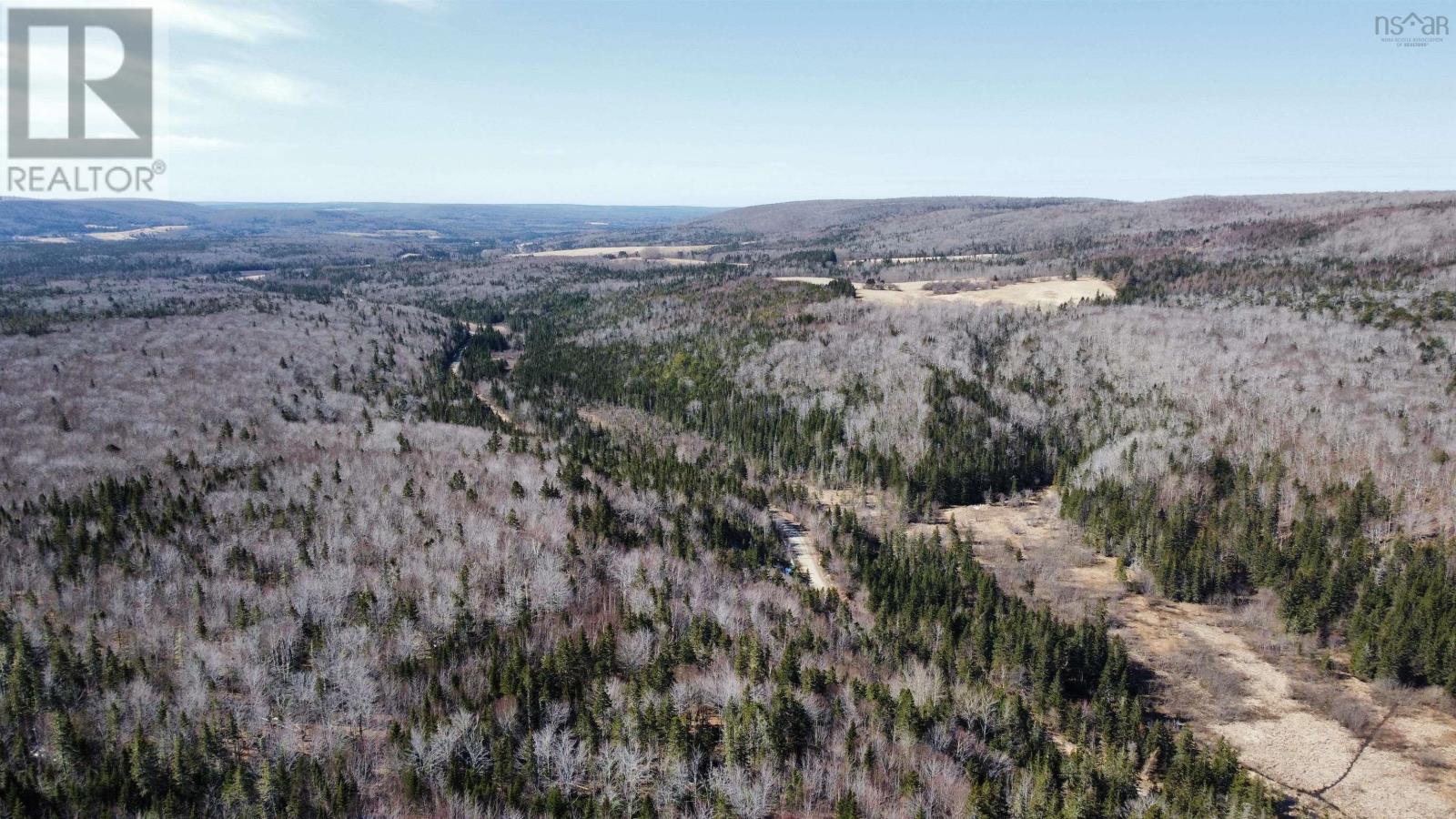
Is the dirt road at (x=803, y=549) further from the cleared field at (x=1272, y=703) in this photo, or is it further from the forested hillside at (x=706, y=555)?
the cleared field at (x=1272, y=703)

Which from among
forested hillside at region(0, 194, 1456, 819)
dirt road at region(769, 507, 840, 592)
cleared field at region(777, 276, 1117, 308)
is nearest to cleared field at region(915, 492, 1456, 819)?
forested hillside at region(0, 194, 1456, 819)

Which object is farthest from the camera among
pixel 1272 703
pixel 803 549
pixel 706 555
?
pixel 803 549

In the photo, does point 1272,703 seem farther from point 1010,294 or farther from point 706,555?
point 1010,294

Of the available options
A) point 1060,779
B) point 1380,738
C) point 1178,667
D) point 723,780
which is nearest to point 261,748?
point 723,780

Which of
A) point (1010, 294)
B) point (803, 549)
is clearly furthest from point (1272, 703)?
point (1010, 294)

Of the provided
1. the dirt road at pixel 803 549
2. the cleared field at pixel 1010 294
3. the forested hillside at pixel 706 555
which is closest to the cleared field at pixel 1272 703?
the forested hillside at pixel 706 555

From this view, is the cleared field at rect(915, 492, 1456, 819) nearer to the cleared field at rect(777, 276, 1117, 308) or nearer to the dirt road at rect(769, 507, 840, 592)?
the dirt road at rect(769, 507, 840, 592)

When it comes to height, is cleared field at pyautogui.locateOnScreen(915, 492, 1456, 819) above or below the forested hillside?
below
